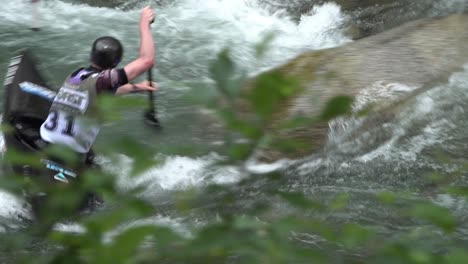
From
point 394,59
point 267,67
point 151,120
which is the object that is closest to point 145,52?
point 151,120

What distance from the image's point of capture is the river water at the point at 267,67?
486 cm

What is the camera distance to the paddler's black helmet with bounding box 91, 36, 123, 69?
4.70 meters

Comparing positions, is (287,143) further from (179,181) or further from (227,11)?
(227,11)

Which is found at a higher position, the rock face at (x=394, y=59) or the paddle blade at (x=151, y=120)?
the rock face at (x=394, y=59)

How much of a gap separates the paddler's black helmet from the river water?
40cm

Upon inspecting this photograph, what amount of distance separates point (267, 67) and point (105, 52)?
181cm

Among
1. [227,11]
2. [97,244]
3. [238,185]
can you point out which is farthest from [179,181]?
[227,11]

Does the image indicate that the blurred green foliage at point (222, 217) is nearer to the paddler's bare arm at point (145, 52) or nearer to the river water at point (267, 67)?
the river water at point (267, 67)

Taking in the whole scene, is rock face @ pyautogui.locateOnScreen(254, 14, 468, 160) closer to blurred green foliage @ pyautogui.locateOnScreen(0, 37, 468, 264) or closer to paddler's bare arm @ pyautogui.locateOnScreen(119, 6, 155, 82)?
paddler's bare arm @ pyautogui.locateOnScreen(119, 6, 155, 82)

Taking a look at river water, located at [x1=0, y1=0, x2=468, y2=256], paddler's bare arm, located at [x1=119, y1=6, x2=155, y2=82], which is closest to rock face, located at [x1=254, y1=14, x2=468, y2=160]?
river water, located at [x1=0, y1=0, x2=468, y2=256]

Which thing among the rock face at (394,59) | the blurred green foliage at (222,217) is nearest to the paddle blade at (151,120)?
the rock face at (394,59)

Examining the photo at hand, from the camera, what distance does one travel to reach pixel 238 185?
1.88 meters

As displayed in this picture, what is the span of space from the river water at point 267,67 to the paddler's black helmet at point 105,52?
40cm

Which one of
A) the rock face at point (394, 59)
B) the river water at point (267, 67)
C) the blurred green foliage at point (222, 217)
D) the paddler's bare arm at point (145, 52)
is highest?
the blurred green foliage at point (222, 217)
